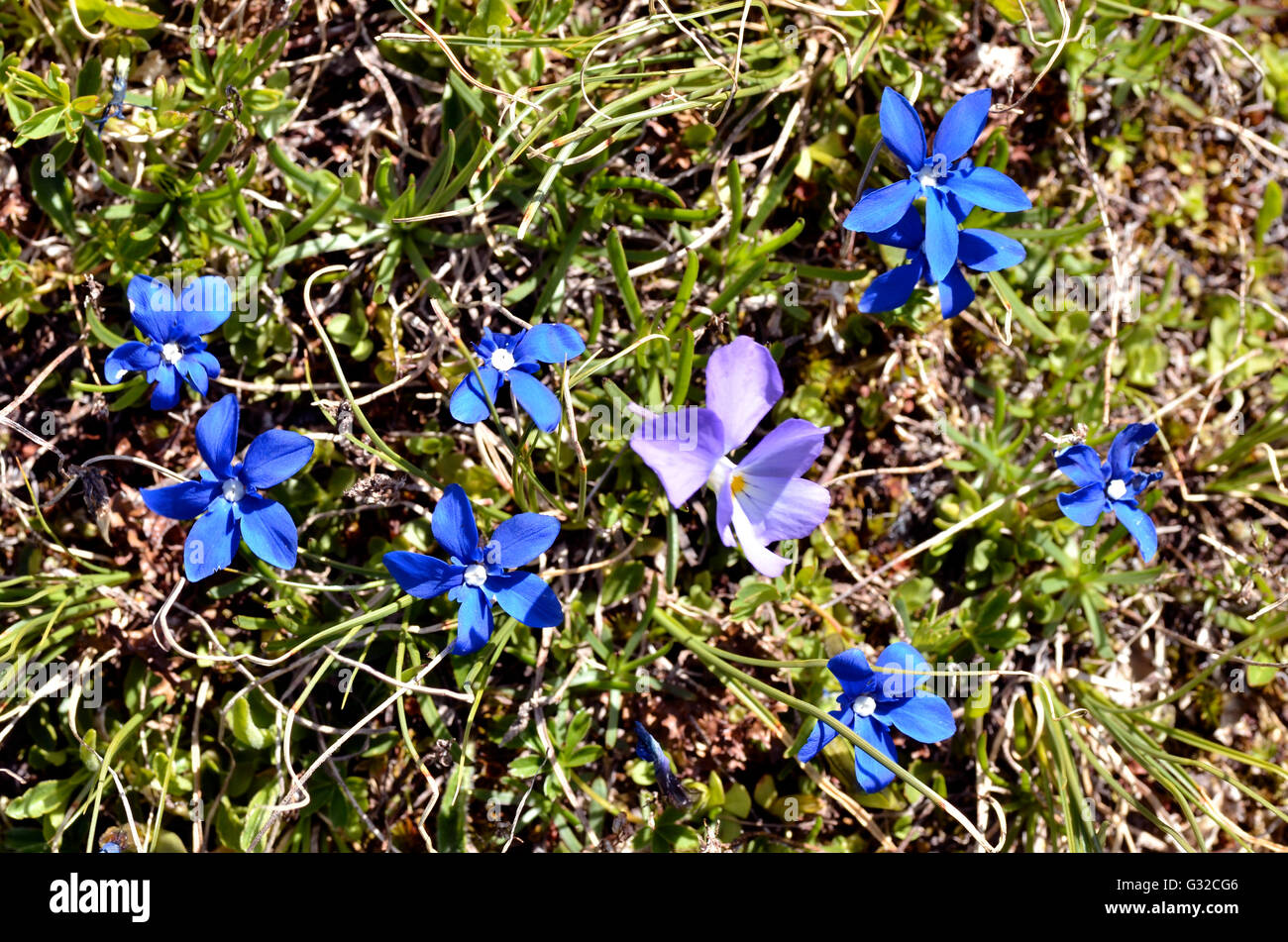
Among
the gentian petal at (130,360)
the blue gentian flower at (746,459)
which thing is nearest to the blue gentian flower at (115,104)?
the gentian petal at (130,360)

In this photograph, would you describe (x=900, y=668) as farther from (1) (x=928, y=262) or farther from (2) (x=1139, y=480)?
(1) (x=928, y=262)

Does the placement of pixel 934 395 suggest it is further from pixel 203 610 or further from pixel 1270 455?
pixel 203 610

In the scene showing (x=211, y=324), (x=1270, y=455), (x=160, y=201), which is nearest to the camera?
(x=211, y=324)

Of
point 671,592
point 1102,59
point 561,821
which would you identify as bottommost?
point 561,821

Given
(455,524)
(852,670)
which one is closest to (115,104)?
(455,524)

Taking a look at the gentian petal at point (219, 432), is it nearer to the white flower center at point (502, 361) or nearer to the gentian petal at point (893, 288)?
the white flower center at point (502, 361)

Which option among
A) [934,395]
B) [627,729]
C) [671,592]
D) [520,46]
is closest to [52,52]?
[520,46]
